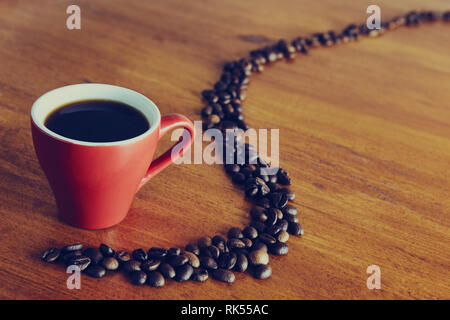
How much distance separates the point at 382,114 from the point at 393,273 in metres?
0.57

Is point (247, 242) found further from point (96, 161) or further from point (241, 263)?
point (96, 161)

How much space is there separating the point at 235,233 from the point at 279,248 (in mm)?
76

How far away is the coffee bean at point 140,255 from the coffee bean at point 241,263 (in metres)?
0.14

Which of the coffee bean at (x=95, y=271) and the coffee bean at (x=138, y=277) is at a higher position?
the coffee bean at (x=95, y=271)

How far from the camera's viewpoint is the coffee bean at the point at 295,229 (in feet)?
2.72

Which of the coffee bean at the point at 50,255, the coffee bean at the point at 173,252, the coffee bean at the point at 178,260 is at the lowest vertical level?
the coffee bean at the point at 178,260

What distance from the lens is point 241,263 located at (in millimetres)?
753

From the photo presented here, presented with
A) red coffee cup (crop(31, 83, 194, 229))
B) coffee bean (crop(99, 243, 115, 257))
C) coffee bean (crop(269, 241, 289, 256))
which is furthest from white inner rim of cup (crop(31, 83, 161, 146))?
coffee bean (crop(269, 241, 289, 256))

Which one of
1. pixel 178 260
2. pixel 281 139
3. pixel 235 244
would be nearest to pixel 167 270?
pixel 178 260

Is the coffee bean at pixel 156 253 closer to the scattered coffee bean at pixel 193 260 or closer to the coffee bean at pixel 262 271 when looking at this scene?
the scattered coffee bean at pixel 193 260

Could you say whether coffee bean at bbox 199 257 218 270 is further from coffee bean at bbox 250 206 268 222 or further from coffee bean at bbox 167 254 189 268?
coffee bean at bbox 250 206 268 222

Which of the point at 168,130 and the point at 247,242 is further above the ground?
the point at 168,130

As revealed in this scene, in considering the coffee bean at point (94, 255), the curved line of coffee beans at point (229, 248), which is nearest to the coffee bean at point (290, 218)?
the curved line of coffee beans at point (229, 248)

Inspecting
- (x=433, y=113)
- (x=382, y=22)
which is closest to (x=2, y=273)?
(x=433, y=113)
